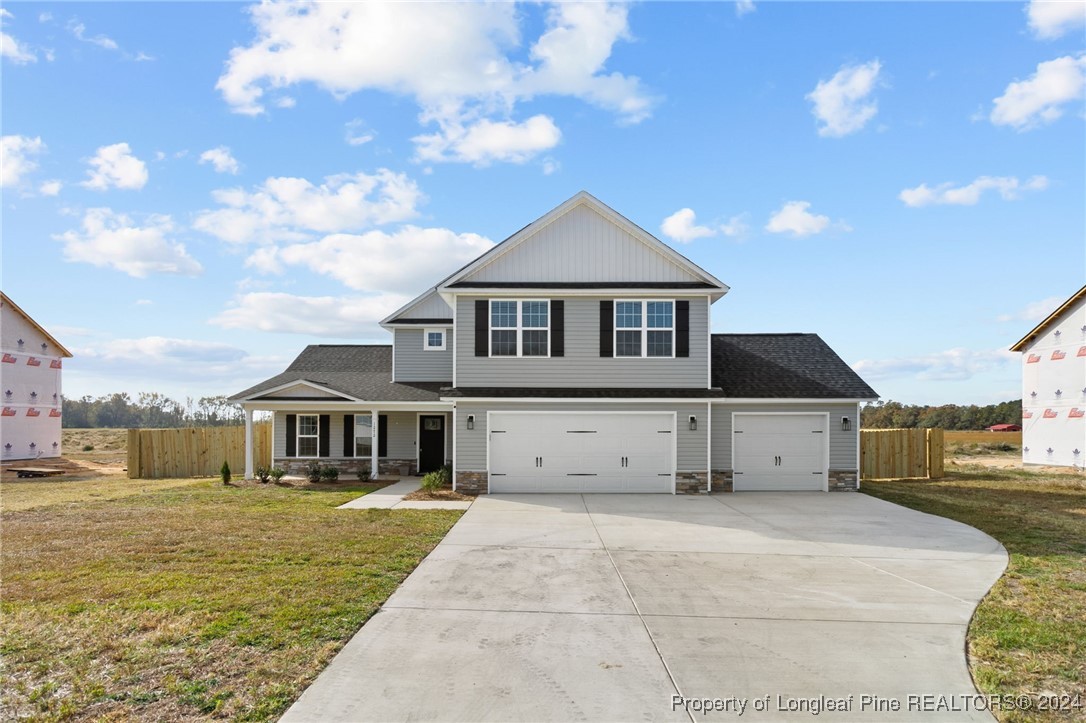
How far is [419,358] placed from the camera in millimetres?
22234

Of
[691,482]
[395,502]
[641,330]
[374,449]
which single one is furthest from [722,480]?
[374,449]

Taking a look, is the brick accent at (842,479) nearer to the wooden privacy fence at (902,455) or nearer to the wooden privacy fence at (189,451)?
the wooden privacy fence at (902,455)

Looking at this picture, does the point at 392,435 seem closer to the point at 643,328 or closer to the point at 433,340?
the point at 433,340

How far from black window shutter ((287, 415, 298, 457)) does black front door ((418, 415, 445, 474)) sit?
410cm

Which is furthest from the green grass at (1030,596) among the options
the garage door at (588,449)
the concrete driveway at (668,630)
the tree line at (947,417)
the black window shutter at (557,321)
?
the tree line at (947,417)

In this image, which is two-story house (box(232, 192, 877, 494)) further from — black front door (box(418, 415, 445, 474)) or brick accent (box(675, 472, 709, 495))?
black front door (box(418, 415, 445, 474))

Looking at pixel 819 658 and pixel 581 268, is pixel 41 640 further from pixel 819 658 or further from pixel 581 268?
pixel 581 268

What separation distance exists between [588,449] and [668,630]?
10.4 m

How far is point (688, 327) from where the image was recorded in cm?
1689

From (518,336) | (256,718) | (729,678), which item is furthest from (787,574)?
(518,336)

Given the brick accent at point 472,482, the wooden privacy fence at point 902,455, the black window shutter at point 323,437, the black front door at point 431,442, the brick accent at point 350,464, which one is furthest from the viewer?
the wooden privacy fence at point 902,455

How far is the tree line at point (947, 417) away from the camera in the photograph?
57531 mm

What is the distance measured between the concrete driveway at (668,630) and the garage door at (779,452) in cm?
593

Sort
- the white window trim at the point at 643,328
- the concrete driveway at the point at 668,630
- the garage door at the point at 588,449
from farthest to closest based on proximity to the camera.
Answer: the white window trim at the point at 643,328 < the garage door at the point at 588,449 < the concrete driveway at the point at 668,630
